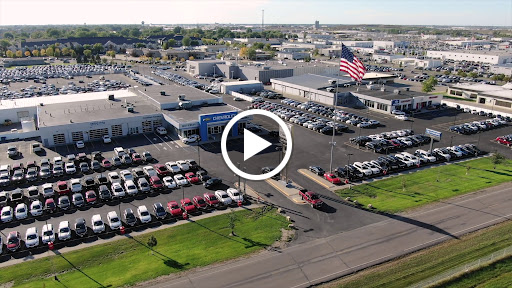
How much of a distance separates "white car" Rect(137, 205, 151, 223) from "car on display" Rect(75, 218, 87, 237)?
4.24m

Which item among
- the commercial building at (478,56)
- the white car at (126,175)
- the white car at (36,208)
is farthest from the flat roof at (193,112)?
the commercial building at (478,56)

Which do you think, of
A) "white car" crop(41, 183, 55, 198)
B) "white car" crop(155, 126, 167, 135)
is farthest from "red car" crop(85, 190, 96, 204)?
"white car" crop(155, 126, 167, 135)

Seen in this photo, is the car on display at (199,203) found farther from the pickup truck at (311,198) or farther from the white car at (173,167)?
the pickup truck at (311,198)

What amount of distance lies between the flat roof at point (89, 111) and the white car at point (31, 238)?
1052 inches

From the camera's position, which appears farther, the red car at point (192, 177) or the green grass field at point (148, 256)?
the red car at point (192, 177)

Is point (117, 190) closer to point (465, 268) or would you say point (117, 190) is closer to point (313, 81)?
point (465, 268)

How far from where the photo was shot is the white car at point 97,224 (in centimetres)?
2911

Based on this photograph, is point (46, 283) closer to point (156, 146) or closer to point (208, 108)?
point (156, 146)

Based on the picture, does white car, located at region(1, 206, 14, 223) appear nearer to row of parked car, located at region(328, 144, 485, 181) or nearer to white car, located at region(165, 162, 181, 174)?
white car, located at region(165, 162, 181, 174)

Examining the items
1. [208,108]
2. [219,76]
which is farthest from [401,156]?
[219,76]

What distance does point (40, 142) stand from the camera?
52906mm

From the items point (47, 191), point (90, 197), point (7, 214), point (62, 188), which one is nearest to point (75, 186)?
point (62, 188)

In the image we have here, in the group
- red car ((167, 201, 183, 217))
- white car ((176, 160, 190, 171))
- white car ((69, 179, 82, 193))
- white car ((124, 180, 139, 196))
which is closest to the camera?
red car ((167, 201, 183, 217))

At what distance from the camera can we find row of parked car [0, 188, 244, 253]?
27.7 m
